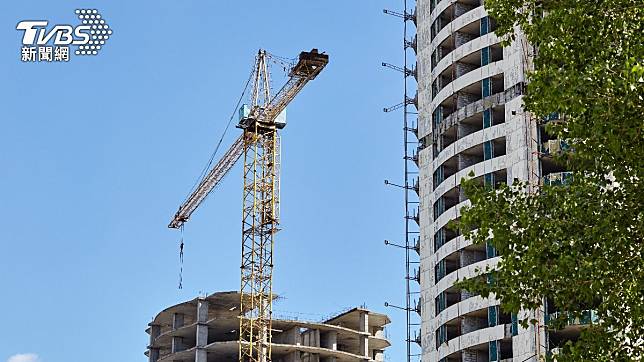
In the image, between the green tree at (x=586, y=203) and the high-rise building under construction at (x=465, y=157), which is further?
the high-rise building under construction at (x=465, y=157)

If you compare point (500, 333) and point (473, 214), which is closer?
point (473, 214)

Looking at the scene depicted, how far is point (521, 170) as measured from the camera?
247 feet

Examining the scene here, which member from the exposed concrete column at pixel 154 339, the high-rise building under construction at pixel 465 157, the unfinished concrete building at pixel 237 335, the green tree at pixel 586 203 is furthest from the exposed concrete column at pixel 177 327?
the green tree at pixel 586 203

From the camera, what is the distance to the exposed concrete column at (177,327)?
437 ft

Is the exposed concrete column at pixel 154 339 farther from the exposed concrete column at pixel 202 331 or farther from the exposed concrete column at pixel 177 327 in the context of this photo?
the exposed concrete column at pixel 202 331

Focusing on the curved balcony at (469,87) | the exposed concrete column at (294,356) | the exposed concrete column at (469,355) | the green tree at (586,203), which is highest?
the curved balcony at (469,87)

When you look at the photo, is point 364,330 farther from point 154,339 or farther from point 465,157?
point 465,157

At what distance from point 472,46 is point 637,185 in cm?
5453

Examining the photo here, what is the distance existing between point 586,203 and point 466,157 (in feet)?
173

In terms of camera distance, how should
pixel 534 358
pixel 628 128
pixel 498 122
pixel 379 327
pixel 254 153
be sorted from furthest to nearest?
pixel 379 327, pixel 254 153, pixel 498 122, pixel 534 358, pixel 628 128

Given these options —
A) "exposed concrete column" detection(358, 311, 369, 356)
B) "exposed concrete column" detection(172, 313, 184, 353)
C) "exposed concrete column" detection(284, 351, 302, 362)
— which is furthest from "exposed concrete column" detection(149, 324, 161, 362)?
"exposed concrete column" detection(358, 311, 369, 356)

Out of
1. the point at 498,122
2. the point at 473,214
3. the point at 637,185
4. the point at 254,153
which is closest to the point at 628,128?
the point at 637,185

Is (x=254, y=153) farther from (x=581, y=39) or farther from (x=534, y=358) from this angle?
(x=581, y=39)

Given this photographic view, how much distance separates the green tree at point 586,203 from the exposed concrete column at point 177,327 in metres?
108
